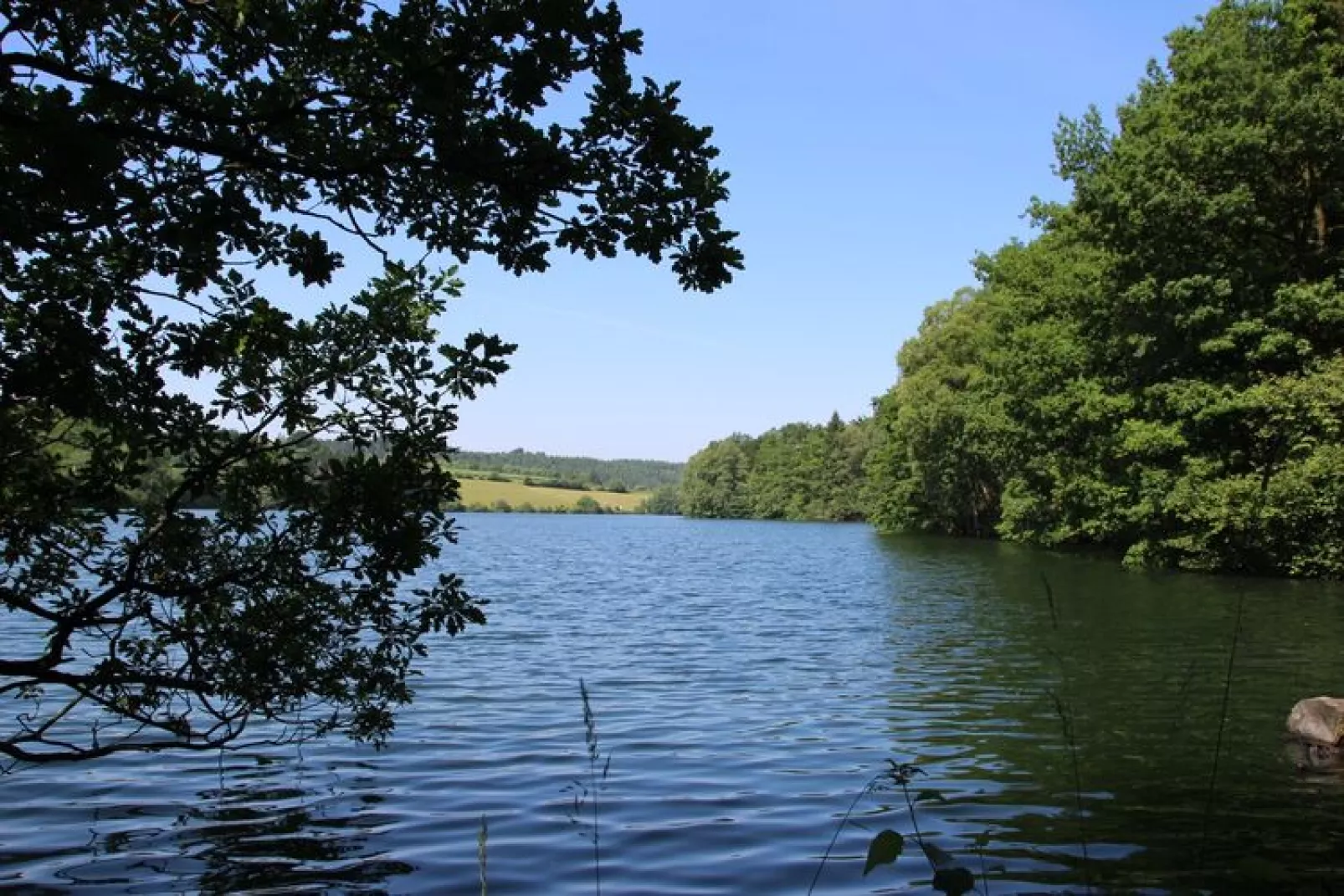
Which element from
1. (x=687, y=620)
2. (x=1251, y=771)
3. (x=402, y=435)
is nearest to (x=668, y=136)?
(x=402, y=435)

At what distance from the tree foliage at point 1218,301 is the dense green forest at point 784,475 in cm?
7308

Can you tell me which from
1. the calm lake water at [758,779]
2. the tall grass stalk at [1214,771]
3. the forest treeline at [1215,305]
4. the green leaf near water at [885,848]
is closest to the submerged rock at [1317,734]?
the calm lake water at [758,779]

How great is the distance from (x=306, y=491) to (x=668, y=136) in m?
2.70

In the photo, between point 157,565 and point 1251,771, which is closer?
point 157,565

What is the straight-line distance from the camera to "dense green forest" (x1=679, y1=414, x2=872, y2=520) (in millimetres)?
126875

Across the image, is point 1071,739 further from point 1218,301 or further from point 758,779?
point 1218,301

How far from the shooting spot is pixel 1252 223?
30.1 meters

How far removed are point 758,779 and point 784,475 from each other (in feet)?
443

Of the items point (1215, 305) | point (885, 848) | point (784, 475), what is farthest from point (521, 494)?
point (885, 848)

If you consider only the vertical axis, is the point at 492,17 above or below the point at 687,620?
above

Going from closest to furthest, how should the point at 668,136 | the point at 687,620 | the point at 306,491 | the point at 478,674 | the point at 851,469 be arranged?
the point at 668,136, the point at 306,491, the point at 478,674, the point at 687,620, the point at 851,469

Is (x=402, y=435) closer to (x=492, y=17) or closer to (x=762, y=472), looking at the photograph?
(x=492, y=17)

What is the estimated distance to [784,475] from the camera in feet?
472

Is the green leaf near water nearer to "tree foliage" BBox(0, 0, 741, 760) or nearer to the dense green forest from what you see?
"tree foliage" BBox(0, 0, 741, 760)
